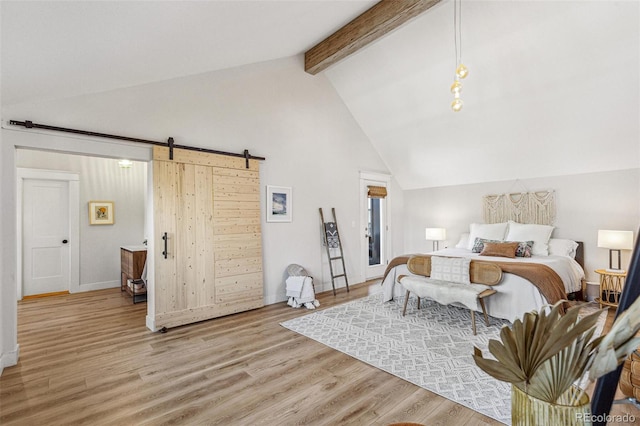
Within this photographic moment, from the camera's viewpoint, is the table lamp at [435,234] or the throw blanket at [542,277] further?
the table lamp at [435,234]

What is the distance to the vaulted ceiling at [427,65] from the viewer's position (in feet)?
6.49

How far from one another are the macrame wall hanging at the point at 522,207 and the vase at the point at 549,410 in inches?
220

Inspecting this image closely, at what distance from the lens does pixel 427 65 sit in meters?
4.68

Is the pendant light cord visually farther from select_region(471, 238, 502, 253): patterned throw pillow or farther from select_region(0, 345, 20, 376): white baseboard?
select_region(0, 345, 20, 376): white baseboard

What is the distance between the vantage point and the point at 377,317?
4.00 metres

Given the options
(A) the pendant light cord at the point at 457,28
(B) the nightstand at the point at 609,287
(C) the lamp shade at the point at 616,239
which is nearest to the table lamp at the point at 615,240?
(C) the lamp shade at the point at 616,239

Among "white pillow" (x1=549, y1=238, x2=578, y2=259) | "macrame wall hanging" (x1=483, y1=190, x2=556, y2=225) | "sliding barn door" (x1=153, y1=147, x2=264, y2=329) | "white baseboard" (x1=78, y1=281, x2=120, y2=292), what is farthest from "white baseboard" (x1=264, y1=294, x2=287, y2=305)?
"white pillow" (x1=549, y1=238, x2=578, y2=259)

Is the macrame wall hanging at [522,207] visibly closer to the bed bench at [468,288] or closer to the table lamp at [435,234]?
the table lamp at [435,234]

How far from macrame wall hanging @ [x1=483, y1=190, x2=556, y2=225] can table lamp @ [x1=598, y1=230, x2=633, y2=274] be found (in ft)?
2.89

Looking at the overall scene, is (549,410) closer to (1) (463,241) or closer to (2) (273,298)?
(2) (273,298)

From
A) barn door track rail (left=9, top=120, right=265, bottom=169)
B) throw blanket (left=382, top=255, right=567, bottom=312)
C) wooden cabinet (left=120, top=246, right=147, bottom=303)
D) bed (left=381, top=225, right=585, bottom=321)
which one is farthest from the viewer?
wooden cabinet (left=120, top=246, right=147, bottom=303)

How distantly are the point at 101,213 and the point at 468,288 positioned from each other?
6252 mm

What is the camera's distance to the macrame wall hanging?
5.20 meters

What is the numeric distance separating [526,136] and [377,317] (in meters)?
3.65
